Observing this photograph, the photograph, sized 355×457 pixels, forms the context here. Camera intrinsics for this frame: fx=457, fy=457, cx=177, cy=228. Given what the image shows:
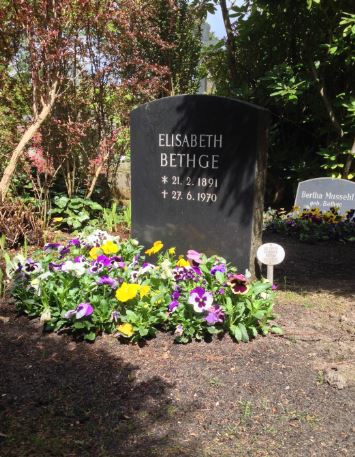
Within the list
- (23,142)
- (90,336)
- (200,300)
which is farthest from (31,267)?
(23,142)

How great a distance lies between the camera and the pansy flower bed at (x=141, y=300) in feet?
9.06

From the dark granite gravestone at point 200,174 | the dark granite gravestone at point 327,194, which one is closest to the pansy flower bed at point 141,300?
the dark granite gravestone at point 200,174

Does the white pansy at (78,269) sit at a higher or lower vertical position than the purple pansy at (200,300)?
higher

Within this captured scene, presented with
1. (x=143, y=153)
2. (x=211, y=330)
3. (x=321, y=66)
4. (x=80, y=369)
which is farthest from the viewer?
(x=321, y=66)

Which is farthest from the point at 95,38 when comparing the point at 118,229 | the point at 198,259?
the point at 198,259

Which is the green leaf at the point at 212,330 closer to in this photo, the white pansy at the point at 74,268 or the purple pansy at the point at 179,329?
the purple pansy at the point at 179,329

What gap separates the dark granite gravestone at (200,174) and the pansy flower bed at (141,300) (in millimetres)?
687

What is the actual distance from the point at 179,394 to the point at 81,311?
0.78 m

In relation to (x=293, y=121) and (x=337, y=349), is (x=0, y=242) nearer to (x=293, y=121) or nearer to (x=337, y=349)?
(x=337, y=349)

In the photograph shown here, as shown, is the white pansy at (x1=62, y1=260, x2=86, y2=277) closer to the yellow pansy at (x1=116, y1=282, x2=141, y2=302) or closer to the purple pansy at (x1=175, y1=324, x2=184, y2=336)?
the yellow pansy at (x1=116, y1=282, x2=141, y2=302)

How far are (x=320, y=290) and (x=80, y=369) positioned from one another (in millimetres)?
2307

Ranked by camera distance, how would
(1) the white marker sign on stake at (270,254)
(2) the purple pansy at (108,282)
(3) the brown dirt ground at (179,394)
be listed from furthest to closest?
(1) the white marker sign on stake at (270,254), (2) the purple pansy at (108,282), (3) the brown dirt ground at (179,394)

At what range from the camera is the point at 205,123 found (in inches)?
152

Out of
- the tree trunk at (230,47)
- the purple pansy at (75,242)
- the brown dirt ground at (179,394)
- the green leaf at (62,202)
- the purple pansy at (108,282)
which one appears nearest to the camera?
the brown dirt ground at (179,394)
